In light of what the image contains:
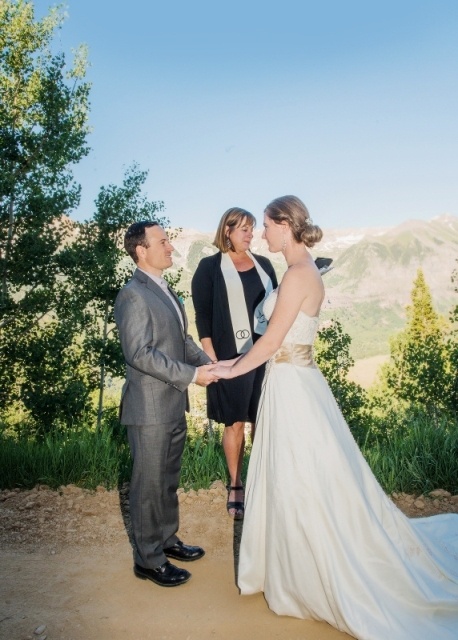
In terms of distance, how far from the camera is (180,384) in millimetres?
3271

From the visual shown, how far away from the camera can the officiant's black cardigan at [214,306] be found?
15.5ft

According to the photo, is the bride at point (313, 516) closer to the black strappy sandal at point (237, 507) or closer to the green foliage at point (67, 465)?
the black strappy sandal at point (237, 507)

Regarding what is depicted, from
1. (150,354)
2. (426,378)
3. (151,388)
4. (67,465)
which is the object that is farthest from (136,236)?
(426,378)

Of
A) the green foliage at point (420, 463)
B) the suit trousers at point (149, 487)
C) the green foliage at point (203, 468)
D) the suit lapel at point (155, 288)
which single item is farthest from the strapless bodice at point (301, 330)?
the green foliage at point (203, 468)

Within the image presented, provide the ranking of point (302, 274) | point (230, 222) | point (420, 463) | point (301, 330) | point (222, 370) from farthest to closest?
point (420, 463)
point (230, 222)
point (222, 370)
point (301, 330)
point (302, 274)

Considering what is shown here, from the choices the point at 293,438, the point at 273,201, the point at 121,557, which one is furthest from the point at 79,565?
the point at 273,201

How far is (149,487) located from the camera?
11.1 feet

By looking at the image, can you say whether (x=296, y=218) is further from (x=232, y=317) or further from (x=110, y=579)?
(x=110, y=579)

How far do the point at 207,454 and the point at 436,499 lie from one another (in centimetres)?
217

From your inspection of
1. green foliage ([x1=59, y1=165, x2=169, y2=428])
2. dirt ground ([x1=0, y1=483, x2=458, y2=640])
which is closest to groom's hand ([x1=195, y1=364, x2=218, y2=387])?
dirt ground ([x1=0, y1=483, x2=458, y2=640])

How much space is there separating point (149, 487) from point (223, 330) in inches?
67.1

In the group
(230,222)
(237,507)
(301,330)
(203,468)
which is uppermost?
(230,222)

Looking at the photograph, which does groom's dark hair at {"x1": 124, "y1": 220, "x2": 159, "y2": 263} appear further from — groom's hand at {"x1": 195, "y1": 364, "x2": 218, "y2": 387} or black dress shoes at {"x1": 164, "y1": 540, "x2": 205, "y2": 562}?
black dress shoes at {"x1": 164, "y1": 540, "x2": 205, "y2": 562}

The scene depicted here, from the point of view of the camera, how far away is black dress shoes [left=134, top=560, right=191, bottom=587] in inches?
134
